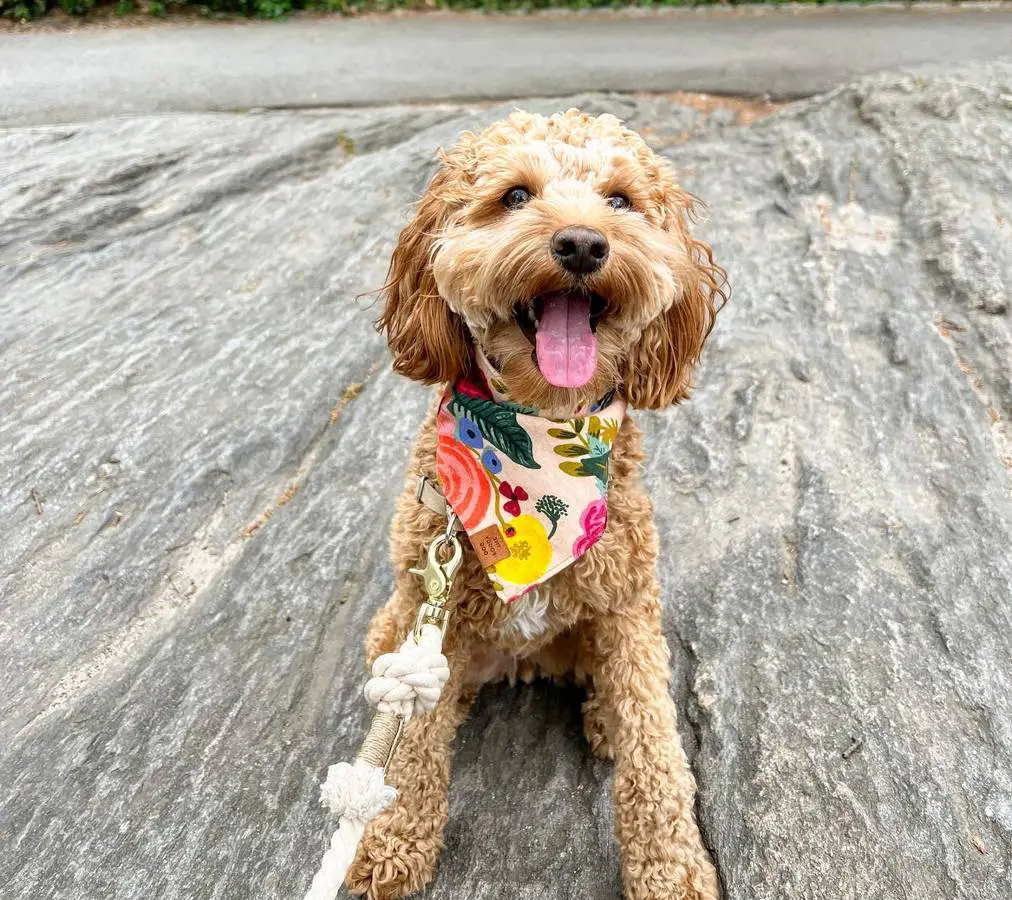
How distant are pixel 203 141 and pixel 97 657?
5407 mm

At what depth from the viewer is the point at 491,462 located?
9.07ft

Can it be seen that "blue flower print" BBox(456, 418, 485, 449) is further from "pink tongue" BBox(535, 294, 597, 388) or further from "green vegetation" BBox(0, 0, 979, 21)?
"green vegetation" BBox(0, 0, 979, 21)

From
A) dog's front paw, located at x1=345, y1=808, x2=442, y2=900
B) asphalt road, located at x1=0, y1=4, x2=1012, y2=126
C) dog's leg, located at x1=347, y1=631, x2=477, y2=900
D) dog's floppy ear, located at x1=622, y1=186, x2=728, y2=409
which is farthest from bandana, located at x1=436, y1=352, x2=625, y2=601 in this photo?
asphalt road, located at x1=0, y1=4, x2=1012, y2=126

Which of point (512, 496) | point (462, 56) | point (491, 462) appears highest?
point (491, 462)

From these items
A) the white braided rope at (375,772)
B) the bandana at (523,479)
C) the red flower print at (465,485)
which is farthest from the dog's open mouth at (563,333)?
the white braided rope at (375,772)

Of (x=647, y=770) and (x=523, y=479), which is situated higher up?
(x=523, y=479)

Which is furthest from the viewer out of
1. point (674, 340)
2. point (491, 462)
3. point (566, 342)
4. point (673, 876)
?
point (674, 340)

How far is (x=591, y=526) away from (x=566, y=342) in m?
0.69

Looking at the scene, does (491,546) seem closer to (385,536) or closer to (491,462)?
(491,462)

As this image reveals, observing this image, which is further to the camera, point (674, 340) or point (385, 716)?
point (674, 340)

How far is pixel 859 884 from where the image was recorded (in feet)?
8.84

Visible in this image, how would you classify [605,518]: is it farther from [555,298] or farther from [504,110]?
[504,110]

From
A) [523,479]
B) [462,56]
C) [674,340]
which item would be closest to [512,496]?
[523,479]

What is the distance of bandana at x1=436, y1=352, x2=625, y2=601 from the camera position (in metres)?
2.69
